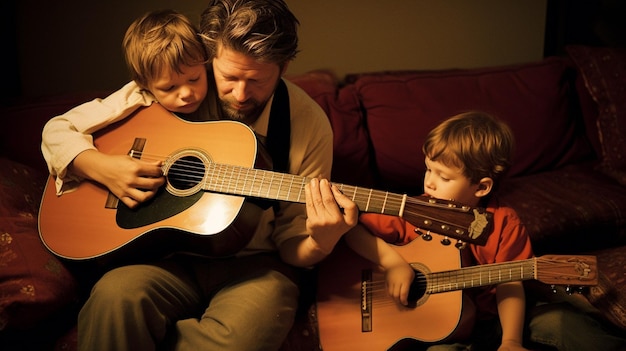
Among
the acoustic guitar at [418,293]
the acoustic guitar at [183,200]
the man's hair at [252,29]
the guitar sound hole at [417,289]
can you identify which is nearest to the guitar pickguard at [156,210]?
the acoustic guitar at [183,200]

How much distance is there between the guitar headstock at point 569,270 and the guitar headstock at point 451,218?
24 cm

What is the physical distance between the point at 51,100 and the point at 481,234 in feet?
4.55

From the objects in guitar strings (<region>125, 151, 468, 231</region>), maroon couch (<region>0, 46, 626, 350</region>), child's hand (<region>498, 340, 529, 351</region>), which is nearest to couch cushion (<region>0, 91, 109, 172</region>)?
maroon couch (<region>0, 46, 626, 350</region>)

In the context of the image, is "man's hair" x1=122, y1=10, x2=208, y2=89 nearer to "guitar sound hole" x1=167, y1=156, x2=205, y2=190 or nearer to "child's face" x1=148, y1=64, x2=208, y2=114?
"child's face" x1=148, y1=64, x2=208, y2=114

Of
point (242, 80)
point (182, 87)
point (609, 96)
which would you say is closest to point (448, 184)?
point (242, 80)

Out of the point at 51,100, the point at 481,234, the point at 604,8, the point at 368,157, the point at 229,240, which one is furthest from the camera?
the point at 604,8

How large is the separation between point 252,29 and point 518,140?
1.14 metres

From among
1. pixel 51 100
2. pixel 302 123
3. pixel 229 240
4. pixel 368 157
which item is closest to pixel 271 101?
pixel 302 123

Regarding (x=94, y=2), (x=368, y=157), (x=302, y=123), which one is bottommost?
(x=368, y=157)

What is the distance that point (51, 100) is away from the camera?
177 centimetres

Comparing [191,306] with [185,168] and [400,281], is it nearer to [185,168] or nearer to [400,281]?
[185,168]

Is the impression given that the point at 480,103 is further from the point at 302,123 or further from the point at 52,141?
the point at 52,141

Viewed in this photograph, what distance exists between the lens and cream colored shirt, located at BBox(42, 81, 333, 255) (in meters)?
1.43

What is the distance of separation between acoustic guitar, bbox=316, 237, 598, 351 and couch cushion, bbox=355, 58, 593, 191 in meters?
0.47
